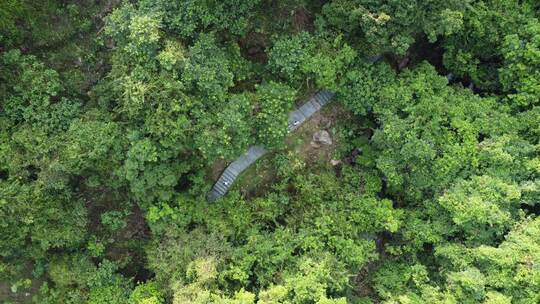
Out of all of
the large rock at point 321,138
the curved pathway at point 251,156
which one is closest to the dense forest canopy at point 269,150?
the large rock at point 321,138

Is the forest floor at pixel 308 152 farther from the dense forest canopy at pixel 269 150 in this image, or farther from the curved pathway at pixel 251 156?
the curved pathway at pixel 251 156

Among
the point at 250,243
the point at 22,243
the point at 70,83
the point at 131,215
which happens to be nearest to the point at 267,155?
the point at 250,243

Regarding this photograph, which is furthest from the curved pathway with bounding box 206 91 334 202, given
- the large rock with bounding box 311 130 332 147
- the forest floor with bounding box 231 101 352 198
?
the large rock with bounding box 311 130 332 147

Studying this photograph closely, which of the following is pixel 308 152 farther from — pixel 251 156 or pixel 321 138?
pixel 251 156

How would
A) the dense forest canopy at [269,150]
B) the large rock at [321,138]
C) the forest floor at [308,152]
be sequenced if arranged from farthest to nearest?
the large rock at [321,138], the forest floor at [308,152], the dense forest canopy at [269,150]

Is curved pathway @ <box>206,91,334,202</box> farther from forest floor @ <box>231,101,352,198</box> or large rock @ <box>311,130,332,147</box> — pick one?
large rock @ <box>311,130,332,147</box>

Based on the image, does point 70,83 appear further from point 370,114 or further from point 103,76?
point 370,114
